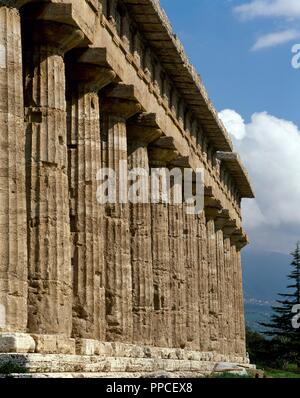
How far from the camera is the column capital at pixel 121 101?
28.9 meters

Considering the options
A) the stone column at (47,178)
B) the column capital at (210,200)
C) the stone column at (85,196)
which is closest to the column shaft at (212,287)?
the column capital at (210,200)

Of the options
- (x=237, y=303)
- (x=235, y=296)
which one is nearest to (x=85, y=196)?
(x=235, y=296)

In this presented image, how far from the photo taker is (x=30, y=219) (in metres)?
22.9

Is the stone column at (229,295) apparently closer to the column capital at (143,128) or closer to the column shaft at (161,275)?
the column shaft at (161,275)

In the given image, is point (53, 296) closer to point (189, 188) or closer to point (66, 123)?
point (66, 123)

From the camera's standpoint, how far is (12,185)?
20.3 meters

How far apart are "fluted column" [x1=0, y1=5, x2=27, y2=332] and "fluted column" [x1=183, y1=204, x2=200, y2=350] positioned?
20.6 m

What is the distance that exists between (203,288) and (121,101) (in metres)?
17.1

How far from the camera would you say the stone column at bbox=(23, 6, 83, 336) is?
22.4 m

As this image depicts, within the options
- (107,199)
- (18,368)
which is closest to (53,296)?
(18,368)

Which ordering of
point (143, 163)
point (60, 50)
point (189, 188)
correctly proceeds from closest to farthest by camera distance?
1. point (60, 50)
2. point (143, 163)
3. point (189, 188)

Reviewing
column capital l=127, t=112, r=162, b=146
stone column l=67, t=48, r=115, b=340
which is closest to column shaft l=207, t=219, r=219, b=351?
column capital l=127, t=112, r=162, b=146

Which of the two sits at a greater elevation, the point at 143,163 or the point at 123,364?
the point at 143,163

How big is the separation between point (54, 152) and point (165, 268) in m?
12.6
